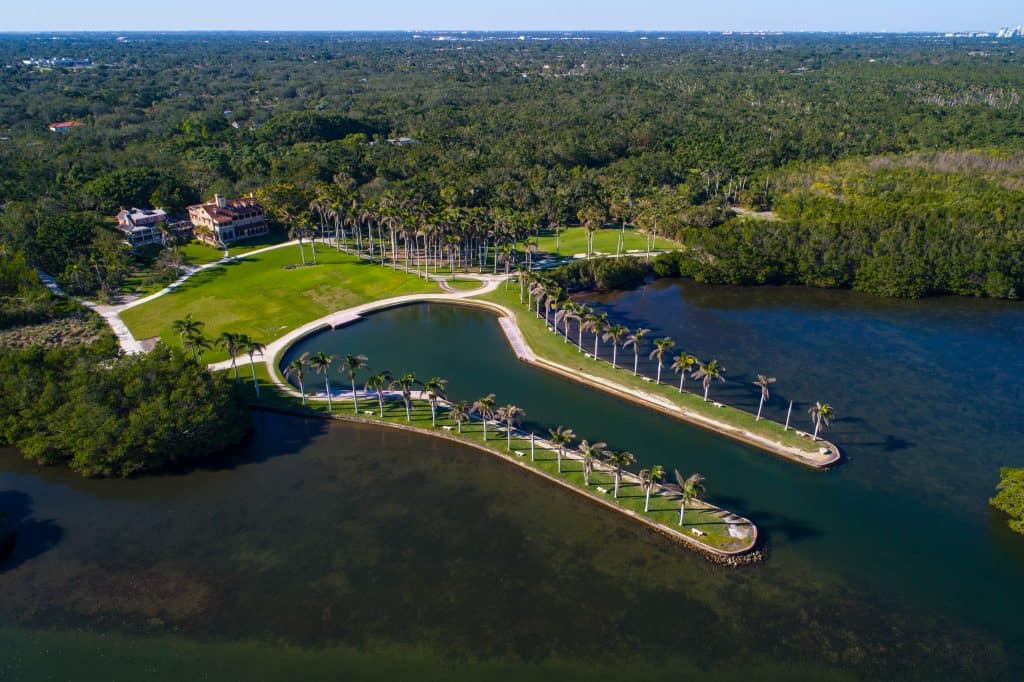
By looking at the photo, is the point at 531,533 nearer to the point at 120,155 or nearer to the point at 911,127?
the point at 120,155

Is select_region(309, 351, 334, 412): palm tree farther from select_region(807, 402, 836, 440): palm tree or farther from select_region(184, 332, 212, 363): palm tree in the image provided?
select_region(807, 402, 836, 440): palm tree

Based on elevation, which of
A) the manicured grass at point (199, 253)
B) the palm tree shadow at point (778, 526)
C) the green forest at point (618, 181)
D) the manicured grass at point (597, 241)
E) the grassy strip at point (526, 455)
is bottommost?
the palm tree shadow at point (778, 526)

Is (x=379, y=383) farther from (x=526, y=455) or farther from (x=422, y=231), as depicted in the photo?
(x=422, y=231)

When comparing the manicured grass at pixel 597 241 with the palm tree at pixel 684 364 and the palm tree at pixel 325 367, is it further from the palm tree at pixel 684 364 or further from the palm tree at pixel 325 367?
the palm tree at pixel 325 367

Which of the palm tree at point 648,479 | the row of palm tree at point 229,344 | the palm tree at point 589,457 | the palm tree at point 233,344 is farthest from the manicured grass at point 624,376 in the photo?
the palm tree at point 233,344

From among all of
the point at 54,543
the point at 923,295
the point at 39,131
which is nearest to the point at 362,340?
the point at 54,543

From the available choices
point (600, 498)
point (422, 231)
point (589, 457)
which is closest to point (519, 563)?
point (600, 498)
